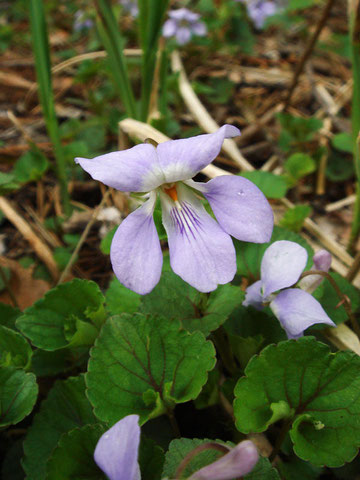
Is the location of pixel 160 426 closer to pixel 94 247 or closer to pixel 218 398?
pixel 218 398

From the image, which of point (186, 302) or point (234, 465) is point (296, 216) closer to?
point (186, 302)

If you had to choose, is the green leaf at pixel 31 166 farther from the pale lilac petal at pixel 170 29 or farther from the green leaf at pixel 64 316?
the pale lilac petal at pixel 170 29

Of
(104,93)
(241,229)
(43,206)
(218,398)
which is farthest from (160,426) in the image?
(104,93)

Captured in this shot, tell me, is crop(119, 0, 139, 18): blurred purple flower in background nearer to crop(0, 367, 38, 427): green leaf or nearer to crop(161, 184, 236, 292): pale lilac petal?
Answer: crop(161, 184, 236, 292): pale lilac petal

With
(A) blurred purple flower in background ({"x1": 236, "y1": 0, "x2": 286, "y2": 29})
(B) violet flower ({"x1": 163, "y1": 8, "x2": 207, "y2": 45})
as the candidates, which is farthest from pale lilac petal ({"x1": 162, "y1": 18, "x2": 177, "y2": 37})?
(A) blurred purple flower in background ({"x1": 236, "y1": 0, "x2": 286, "y2": 29})

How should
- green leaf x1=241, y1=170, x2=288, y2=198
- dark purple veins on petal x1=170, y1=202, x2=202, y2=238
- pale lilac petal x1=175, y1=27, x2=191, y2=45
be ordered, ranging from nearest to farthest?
dark purple veins on petal x1=170, y1=202, x2=202, y2=238
green leaf x1=241, y1=170, x2=288, y2=198
pale lilac petal x1=175, y1=27, x2=191, y2=45

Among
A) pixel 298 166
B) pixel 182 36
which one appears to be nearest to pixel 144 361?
pixel 298 166

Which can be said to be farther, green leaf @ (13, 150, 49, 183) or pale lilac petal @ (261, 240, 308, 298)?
green leaf @ (13, 150, 49, 183)
